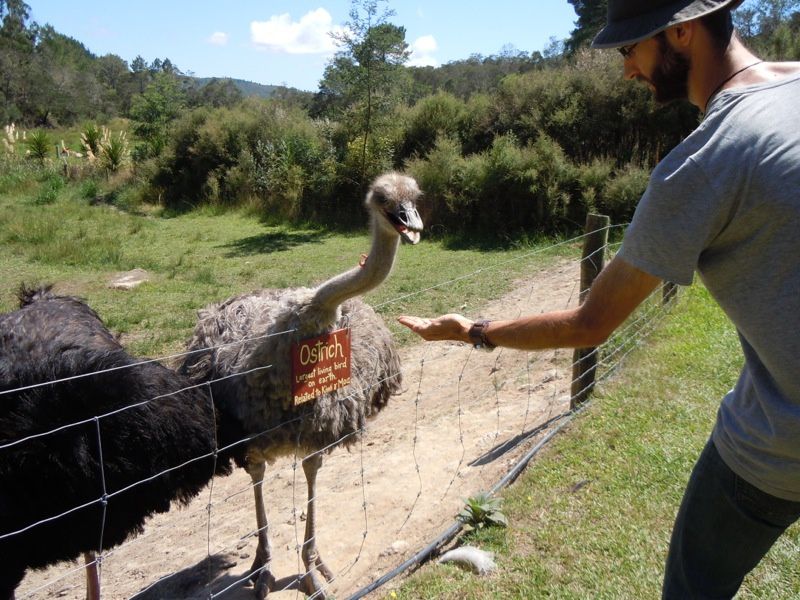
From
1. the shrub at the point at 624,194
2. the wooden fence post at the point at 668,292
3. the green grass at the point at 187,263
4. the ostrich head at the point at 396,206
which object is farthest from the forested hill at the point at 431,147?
the ostrich head at the point at 396,206

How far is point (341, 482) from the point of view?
14.6ft

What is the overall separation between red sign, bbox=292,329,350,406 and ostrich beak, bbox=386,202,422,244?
484 millimetres

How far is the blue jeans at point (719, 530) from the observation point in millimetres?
1601

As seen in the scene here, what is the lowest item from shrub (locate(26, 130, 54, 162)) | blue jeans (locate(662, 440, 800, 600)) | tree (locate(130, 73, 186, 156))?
blue jeans (locate(662, 440, 800, 600))

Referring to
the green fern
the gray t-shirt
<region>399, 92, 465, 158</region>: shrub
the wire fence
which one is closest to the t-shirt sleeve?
the gray t-shirt

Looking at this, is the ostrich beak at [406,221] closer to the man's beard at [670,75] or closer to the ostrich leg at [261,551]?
the ostrich leg at [261,551]

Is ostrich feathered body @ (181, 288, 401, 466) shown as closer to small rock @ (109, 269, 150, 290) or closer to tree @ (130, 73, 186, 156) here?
small rock @ (109, 269, 150, 290)

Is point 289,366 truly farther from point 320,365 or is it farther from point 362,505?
point 362,505

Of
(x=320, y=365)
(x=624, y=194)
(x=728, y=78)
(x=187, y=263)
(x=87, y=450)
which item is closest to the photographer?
(x=728, y=78)

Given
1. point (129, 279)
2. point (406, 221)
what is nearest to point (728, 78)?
point (406, 221)

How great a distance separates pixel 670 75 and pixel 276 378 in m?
2.04

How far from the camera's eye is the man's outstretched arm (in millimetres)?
1500

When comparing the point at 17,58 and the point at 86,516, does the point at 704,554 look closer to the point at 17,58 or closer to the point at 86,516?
the point at 86,516

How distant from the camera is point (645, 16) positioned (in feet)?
4.75
